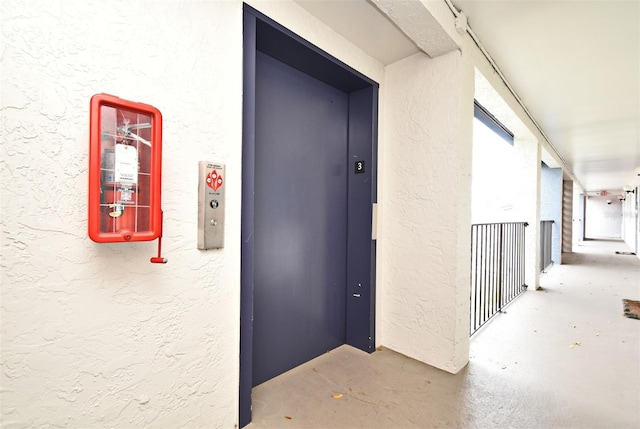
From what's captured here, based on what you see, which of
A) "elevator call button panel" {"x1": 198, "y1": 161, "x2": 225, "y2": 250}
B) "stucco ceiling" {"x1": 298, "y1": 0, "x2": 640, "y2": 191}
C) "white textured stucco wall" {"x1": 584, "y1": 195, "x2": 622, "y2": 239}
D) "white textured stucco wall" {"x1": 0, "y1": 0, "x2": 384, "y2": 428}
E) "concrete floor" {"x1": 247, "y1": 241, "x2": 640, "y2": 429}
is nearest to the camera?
"white textured stucco wall" {"x1": 0, "y1": 0, "x2": 384, "y2": 428}

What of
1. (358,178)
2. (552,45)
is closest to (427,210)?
(358,178)

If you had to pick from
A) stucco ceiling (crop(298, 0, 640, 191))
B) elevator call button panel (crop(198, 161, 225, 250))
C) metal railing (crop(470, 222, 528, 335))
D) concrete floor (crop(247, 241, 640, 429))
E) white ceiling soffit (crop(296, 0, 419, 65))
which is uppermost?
stucco ceiling (crop(298, 0, 640, 191))

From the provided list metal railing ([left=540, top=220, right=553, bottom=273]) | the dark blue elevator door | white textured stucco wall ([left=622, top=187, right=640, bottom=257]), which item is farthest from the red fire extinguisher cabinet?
white textured stucco wall ([left=622, top=187, right=640, bottom=257])

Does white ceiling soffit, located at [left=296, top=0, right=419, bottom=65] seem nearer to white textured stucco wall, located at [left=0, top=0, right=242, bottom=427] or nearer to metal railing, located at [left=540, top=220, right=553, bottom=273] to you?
white textured stucco wall, located at [left=0, top=0, right=242, bottom=427]

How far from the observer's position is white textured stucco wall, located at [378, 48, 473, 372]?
2.08 metres

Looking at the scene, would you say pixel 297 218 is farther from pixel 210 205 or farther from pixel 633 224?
pixel 633 224

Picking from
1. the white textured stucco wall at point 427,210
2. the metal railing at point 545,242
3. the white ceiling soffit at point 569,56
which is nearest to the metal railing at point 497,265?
the white textured stucco wall at point 427,210

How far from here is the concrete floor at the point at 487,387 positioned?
1591 millimetres

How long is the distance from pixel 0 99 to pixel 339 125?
195 cm

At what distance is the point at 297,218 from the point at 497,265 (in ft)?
9.99

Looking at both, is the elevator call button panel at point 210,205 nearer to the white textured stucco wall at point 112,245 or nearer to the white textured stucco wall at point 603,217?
the white textured stucco wall at point 112,245

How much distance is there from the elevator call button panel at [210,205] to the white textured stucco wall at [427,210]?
146 cm

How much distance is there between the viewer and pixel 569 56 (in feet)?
8.20

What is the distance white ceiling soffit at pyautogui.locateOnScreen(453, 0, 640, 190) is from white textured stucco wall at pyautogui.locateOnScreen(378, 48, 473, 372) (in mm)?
393
